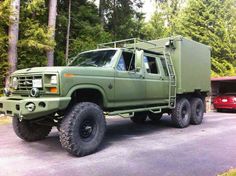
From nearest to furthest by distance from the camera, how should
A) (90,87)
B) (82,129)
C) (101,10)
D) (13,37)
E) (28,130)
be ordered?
(82,129), (90,87), (28,130), (13,37), (101,10)

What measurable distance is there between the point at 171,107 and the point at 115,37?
40.6ft

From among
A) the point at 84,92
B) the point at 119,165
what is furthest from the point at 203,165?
the point at 84,92

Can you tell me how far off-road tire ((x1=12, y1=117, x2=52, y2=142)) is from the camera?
704 centimetres

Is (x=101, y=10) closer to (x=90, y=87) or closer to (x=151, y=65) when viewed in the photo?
(x=151, y=65)

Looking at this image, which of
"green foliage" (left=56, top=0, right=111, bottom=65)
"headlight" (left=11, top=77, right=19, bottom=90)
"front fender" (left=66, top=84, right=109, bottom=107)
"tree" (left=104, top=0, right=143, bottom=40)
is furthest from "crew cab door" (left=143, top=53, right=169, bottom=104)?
"tree" (left=104, top=0, right=143, bottom=40)

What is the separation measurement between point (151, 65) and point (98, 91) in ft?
8.49

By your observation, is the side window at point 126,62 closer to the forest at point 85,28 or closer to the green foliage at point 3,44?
the forest at point 85,28

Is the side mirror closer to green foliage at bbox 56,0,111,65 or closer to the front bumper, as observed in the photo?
the front bumper

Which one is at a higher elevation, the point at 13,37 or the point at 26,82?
the point at 13,37

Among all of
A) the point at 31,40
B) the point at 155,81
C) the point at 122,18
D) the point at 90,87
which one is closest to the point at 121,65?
the point at 90,87

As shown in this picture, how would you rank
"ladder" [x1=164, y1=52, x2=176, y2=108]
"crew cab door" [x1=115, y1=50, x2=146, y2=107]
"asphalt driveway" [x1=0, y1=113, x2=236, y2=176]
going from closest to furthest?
"asphalt driveway" [x1=0, y1=113, x2=236, y2=176]
"crew cab door" [x1=115, y1=50, x2=146, y2=107]
"ladder" [x1=164, y1=52, x2=176, y2=108]

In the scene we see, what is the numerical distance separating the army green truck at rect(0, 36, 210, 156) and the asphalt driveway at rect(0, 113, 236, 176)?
437 millimetres

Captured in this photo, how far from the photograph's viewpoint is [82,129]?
20.2 feet

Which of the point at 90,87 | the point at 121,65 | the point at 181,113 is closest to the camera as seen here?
the point at 90,87
